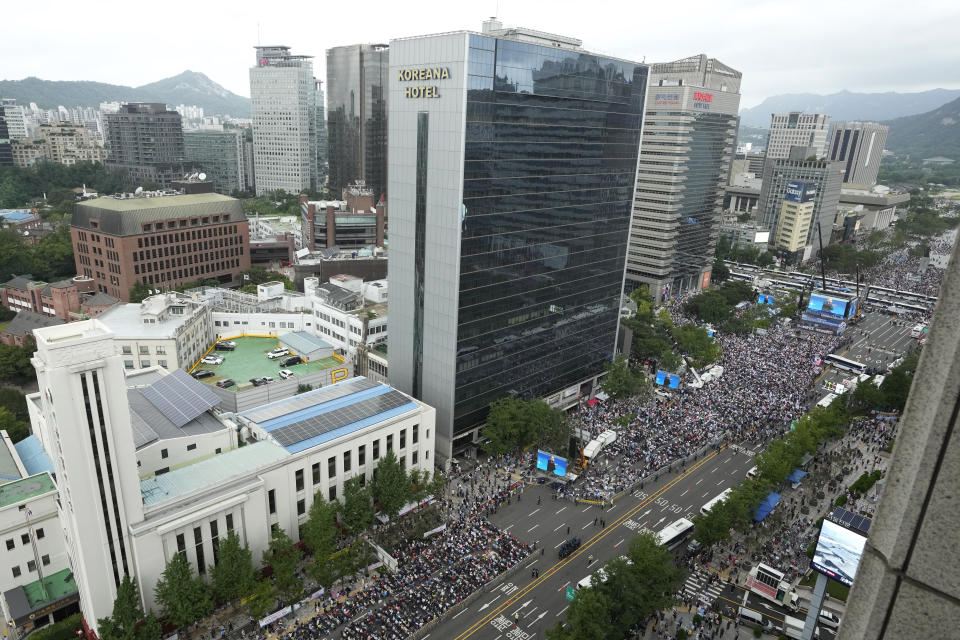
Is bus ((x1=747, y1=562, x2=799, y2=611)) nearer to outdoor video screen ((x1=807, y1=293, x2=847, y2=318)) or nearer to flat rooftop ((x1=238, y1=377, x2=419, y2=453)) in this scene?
flat rooftop ((x1=238, y1=377, x2=419, y2=453))

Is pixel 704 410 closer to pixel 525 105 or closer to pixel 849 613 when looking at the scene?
pixel 525 105

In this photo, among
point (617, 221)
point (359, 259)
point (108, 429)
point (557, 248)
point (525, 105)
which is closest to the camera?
point (108, 429)

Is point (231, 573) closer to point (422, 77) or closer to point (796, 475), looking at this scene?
point (422, 77)

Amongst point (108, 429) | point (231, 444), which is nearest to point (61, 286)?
point (231, 444)

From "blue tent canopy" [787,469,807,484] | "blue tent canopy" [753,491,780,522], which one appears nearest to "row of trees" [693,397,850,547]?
"blue tent canopy" [787,469,807,484]

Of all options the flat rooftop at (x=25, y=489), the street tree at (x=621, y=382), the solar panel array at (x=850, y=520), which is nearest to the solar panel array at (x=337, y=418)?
the flat rooftop at (x=25, y=489)

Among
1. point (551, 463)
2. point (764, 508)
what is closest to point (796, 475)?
point (764, 508)
